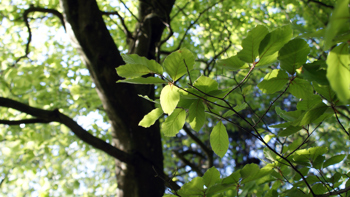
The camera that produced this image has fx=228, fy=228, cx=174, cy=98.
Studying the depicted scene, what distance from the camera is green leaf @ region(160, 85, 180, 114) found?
59 centimetres

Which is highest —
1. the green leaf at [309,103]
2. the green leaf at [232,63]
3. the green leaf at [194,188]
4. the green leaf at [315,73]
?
the green leaf at [232,63]

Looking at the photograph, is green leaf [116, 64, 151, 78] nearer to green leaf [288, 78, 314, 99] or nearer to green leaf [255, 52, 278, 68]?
green leaf [255, 52, 278, 68]

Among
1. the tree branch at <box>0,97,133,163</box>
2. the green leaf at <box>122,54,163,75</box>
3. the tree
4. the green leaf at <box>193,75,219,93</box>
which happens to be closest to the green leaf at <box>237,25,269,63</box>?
the tree

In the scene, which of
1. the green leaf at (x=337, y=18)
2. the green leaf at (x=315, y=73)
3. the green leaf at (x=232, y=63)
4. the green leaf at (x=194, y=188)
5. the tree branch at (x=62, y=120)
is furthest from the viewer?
the tree branch at (x=62, y=120)

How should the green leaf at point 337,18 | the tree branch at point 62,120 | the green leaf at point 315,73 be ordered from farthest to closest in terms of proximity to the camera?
the tree branch at point 62,120, the green leaf at point 315,73, the green leaf at point 337,18

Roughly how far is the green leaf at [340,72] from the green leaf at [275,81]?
0.77 ft

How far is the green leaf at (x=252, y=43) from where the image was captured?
1.82 ft

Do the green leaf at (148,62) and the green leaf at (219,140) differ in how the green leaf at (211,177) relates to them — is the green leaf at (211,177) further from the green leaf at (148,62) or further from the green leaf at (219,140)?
the green leaf at (148,62)

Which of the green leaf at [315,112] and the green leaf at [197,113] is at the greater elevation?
the green leaf at [197,113]

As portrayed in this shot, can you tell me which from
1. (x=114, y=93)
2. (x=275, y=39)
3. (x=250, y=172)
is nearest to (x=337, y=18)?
(x=275, y=39)

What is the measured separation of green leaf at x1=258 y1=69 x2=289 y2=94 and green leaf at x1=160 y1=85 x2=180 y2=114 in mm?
257

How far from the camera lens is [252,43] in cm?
56

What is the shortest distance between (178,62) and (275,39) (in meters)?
0.24

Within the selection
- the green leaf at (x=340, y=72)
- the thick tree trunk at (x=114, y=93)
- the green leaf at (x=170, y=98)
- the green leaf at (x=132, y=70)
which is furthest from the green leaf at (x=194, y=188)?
the thick tree trunk at (x=114, y=93)
